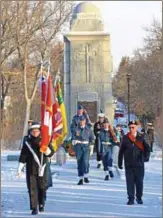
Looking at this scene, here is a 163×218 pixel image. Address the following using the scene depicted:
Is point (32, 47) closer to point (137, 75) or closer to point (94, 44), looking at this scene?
point (137, 75)

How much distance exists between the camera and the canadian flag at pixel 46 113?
1175cm

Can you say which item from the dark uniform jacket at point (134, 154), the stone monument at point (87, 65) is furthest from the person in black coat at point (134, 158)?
the stone monument at point (87, 65)

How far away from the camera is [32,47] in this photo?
47.1 m

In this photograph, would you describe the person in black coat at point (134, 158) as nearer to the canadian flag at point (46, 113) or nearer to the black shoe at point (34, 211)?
the canadian flag at point (46, 113)

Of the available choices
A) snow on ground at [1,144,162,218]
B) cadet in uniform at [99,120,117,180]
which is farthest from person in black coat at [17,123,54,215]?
cadet in uniform at [99,120,117,180]

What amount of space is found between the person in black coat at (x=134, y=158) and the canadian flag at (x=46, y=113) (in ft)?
4.89

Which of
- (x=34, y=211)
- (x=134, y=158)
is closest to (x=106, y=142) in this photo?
(x=134, y=158)

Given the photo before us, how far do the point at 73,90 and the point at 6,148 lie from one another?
11.7 m

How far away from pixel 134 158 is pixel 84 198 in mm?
1593

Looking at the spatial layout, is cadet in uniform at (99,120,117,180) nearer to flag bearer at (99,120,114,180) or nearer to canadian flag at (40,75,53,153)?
flag bearer at (99,120,114,180)

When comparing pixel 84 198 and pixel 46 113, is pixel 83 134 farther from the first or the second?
pixel 46 113

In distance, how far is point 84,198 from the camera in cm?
1349

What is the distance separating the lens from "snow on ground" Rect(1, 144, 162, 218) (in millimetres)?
11562

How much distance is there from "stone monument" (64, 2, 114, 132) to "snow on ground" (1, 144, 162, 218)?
622cm
